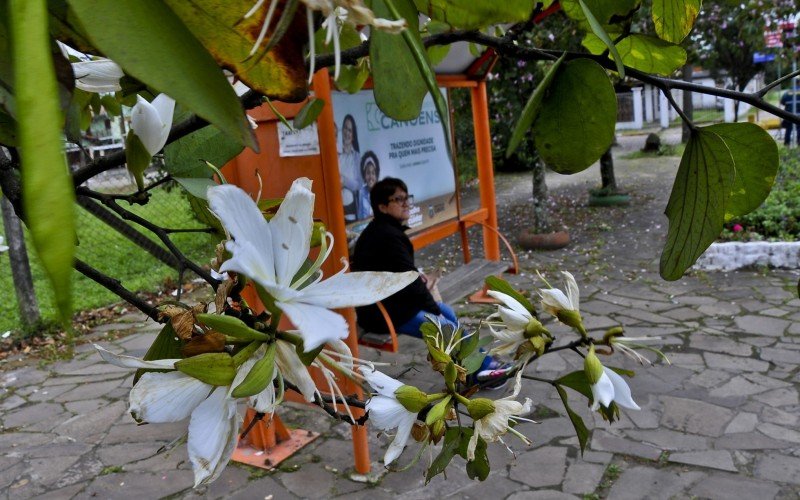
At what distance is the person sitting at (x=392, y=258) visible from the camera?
2.95m

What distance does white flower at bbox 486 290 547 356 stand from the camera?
562 millimetres

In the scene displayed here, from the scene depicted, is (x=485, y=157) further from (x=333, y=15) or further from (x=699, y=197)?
(x=333, y=15)

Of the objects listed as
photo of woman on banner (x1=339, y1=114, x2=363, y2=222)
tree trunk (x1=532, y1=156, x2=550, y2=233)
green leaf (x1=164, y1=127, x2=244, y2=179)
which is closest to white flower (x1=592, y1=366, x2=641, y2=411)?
green leaf (x1=164, y1=127, x2=244, y2=179)

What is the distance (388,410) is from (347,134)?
2932 mm

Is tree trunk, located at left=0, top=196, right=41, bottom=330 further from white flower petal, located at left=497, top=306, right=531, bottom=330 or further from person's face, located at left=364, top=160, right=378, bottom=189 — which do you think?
white flower petal, located at left=497, top=306, right=531, bottom=330

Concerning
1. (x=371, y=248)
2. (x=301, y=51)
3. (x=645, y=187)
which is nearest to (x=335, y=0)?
(x=301, y=51)

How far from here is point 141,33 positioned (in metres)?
0.19

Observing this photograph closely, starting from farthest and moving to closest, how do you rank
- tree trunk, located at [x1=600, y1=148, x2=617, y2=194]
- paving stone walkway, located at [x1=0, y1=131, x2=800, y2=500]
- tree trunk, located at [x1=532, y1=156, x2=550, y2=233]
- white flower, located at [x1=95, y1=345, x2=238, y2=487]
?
tree trunk, located at [x1=600, y1=148, x2=617, y2=194] < tree trunk, located at [x1=532, y1=156, x2=550, y2=233] < paving stone walkway, located at [x1=0, y1=131, x2=800, y2=500] < white flower, located at [x1=95, y1=345, x2=238, y2=487]

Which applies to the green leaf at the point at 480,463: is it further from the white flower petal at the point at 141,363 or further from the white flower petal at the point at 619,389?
the white flower petal at the point at 141,363

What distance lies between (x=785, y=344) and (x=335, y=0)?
393cm

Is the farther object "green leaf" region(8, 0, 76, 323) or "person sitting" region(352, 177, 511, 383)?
"person sitting" region(352, 177, 511, 383)

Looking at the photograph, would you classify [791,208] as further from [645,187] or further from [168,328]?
[168,328]

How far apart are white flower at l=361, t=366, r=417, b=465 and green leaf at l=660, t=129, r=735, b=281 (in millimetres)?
211

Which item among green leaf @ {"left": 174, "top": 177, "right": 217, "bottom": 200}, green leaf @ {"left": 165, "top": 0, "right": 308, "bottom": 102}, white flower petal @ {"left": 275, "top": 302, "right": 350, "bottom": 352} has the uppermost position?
green leaf @ {"left": 165, "top": 0, "right": 308, "bottom": 102}
